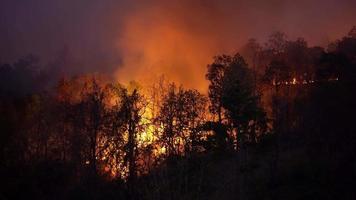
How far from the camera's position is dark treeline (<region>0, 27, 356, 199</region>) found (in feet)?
136

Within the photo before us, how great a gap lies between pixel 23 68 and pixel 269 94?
4898 cm

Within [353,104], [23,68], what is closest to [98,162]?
[353,104]

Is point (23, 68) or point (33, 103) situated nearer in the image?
point (33, 103)

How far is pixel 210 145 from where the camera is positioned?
44.5 metres

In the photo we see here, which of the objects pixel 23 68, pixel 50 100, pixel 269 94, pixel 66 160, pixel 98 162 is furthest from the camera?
pixel 23 68

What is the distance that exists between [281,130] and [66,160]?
20279 mm

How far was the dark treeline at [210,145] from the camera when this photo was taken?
41.6m

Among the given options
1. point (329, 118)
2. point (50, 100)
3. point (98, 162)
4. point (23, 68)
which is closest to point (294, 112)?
point (329, 118)

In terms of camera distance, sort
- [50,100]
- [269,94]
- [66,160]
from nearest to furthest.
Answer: [66,160] → [269,94] → [50,100]

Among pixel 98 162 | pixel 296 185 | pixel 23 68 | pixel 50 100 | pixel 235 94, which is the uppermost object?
pixel 23 68

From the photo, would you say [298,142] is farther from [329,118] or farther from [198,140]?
[198,140]

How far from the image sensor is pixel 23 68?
93750 mm

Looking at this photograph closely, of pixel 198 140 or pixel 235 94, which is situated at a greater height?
pixel 235 94

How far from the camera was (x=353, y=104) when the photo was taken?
42781mm
